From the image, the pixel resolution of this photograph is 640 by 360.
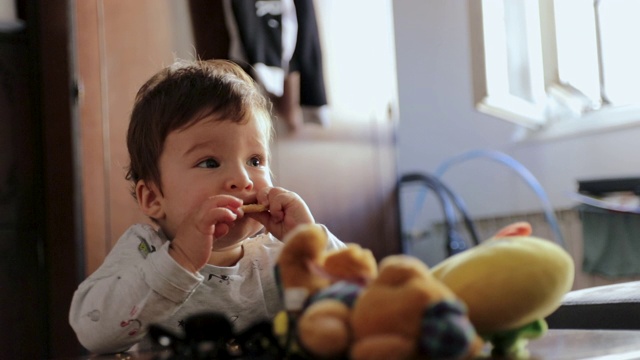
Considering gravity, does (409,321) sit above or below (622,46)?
below

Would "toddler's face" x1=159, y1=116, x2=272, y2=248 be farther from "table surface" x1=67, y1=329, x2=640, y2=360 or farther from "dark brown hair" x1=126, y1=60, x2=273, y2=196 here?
"table surface" x1=67, y1=329, x2=640, y2=360

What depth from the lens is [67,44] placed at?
202 centimetres

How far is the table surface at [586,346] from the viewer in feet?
1.87

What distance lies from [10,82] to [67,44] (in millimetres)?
181

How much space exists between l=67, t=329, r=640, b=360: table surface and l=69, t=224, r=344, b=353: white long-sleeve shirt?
76mm

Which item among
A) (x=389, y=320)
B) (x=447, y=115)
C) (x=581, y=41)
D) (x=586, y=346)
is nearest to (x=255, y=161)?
(x=586, y=346)

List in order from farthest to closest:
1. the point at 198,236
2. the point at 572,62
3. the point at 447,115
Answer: the point at 447,115, the point at 572,62, the point at 198,236

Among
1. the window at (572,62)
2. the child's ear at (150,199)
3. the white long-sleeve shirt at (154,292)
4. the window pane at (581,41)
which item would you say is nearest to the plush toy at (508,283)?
the white long-sleeve shirt at (154,292)

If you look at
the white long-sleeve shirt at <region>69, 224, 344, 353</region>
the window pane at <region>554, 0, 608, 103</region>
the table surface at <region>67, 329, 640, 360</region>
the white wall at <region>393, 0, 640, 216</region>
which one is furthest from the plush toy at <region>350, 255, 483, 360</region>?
the white wall at <region>393, 0, 640, 216</region>

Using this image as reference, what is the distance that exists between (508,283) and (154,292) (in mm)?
455

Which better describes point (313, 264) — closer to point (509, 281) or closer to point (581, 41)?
point (509, 281)

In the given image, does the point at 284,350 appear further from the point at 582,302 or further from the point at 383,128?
the point at 383,128

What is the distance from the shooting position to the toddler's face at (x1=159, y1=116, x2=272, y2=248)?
0.96 meters

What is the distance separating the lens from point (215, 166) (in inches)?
38.4
